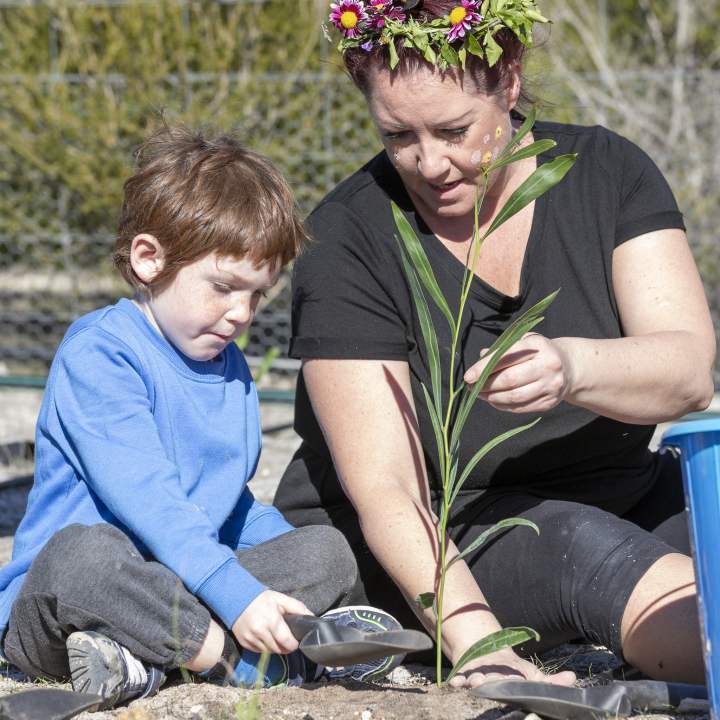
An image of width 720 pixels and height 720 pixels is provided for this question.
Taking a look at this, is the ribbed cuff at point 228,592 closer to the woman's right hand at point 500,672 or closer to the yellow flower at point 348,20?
the woman's right hand at point 500,672

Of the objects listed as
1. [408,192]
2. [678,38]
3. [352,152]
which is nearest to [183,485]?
[408,192]

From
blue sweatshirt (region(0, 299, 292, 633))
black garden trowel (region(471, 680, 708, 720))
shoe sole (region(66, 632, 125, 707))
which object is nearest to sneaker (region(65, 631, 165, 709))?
shoe sole (region(66, 632, 125, 707))

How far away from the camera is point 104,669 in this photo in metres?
1.87

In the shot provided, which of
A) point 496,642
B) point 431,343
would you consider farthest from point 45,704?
point 431,343

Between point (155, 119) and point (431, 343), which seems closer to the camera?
point (431, 343)

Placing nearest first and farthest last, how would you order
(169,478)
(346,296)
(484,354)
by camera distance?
(484,354) < (169,478) < (346,296)

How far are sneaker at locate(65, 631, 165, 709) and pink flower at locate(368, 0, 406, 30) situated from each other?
112 centimetres

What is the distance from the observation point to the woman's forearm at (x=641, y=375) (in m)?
1.90

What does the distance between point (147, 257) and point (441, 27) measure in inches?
25.5

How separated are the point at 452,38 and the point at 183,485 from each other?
89 centimetres

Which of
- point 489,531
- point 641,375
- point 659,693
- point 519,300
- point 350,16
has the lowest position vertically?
point 659,693

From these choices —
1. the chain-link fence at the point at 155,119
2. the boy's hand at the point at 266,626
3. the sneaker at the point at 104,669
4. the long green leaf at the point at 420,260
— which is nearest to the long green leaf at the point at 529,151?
the long green leaf at the point at 420,260

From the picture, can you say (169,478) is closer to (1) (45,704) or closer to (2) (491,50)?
(1) (45,704)

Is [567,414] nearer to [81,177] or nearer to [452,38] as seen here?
[452,38]
